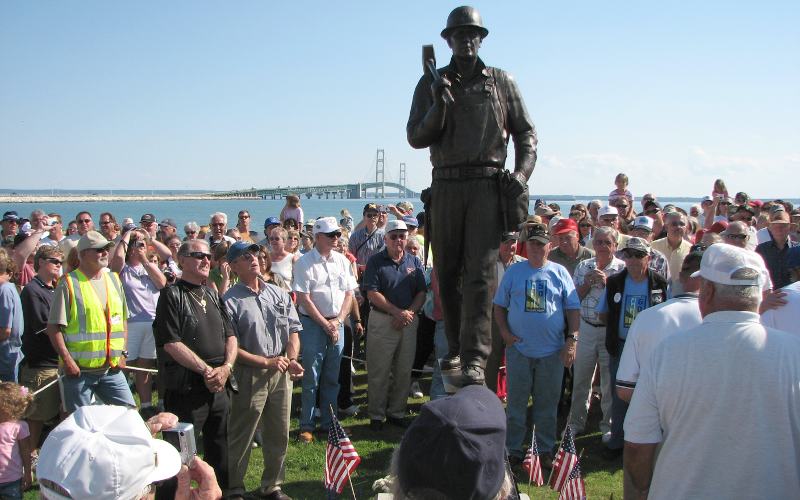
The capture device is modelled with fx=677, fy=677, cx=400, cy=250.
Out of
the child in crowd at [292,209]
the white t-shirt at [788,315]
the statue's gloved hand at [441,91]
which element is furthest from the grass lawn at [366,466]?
the child in crowd at [292,209]

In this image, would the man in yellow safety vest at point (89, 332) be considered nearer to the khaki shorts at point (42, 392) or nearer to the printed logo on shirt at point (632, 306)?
the khaki shorts at point (42, 392)

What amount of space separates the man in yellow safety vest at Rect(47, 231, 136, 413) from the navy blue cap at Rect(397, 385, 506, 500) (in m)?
4.70

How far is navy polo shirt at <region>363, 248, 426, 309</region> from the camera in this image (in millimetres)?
7457

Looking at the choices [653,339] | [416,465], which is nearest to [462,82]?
[653,339]

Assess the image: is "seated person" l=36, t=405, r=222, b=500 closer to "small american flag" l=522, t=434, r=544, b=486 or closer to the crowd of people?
the crowd of people

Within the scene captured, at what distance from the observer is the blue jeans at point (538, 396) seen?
6484 mm

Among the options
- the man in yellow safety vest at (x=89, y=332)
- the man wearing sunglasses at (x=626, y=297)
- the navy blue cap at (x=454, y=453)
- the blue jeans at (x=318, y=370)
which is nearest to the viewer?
the navy blue cap at (x=454, y=453)

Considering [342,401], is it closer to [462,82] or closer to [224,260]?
[224,260]

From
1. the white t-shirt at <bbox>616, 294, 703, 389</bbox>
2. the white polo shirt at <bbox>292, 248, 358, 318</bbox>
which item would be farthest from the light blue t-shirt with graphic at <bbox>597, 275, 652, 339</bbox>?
the white polo shirt at <bbox>292, 248, 358, 318</bbox>

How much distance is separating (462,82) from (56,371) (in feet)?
15.0

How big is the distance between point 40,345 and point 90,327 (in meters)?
0.93

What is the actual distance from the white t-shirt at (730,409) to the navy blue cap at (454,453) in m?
1.41

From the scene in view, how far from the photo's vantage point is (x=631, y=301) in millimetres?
6359

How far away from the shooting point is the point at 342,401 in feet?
27.0
